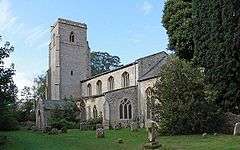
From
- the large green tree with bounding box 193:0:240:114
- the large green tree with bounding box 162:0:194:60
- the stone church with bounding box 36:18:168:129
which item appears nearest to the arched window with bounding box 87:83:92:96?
the stone church with bounding box 36:18:168:129

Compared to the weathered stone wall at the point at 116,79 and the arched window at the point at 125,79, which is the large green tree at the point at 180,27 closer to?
the weathered stone wall at the point at 116,79

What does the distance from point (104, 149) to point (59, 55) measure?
41875 millimetres

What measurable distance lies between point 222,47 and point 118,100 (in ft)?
68.2

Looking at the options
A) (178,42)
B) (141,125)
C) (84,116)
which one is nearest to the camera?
(178,42)

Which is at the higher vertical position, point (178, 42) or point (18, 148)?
point (178, 42)

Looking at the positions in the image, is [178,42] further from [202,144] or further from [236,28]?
[202,144]

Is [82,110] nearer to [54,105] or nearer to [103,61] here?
[54,105]

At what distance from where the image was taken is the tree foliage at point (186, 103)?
28625 mm

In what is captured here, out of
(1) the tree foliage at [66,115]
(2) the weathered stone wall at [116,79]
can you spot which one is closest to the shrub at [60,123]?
(1) the tree foliage at [66,115]

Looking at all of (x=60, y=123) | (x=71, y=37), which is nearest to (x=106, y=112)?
(x=60, y=123)

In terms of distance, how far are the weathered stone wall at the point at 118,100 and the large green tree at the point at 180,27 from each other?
12.4 m

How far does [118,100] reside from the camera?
46938 millimetres

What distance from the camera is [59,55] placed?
202 feet

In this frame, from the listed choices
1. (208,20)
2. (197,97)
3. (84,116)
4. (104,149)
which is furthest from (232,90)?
(84,116)
